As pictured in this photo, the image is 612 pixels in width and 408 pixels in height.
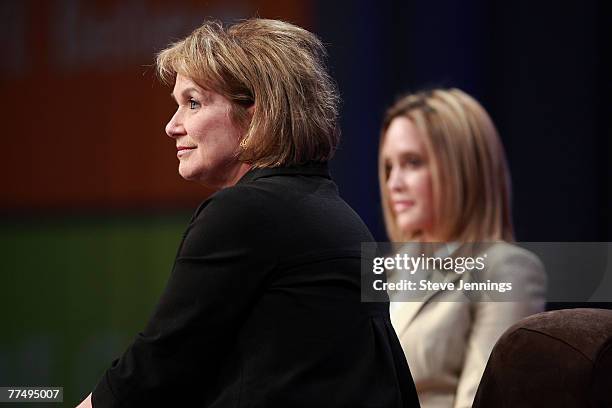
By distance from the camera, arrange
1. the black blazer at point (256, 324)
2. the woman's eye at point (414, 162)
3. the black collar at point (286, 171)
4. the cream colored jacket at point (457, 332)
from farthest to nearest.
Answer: the woman's eye at point (414, 162) → the cream colored jacket at point (457, 332) → the black collar at point (286, 171) → the black blazer at point (256, 324)

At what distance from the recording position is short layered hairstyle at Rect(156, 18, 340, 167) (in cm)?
176

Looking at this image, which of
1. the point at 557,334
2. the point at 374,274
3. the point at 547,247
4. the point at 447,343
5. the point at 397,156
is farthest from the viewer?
the point at 547,247

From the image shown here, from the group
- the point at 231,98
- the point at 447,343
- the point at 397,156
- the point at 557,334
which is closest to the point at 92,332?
the point at 397,156

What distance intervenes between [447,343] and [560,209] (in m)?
1.02

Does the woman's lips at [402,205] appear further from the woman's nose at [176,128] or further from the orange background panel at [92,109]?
the orange background panel at [92,109]

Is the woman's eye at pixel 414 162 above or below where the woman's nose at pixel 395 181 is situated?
above

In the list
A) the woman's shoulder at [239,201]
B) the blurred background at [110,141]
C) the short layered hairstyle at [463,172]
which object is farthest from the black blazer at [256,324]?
the blurred background at [110,141]

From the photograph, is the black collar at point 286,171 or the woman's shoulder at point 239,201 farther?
the black collar at point 286,171

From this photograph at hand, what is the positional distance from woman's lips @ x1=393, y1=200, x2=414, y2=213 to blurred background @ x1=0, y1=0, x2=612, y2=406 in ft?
2.09

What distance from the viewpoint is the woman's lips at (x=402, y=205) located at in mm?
2906

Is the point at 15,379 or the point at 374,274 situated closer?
the point at 374,274

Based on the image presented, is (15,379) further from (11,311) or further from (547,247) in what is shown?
(547,247)

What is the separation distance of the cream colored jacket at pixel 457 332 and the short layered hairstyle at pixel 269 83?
0.81m

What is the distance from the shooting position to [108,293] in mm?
4152
